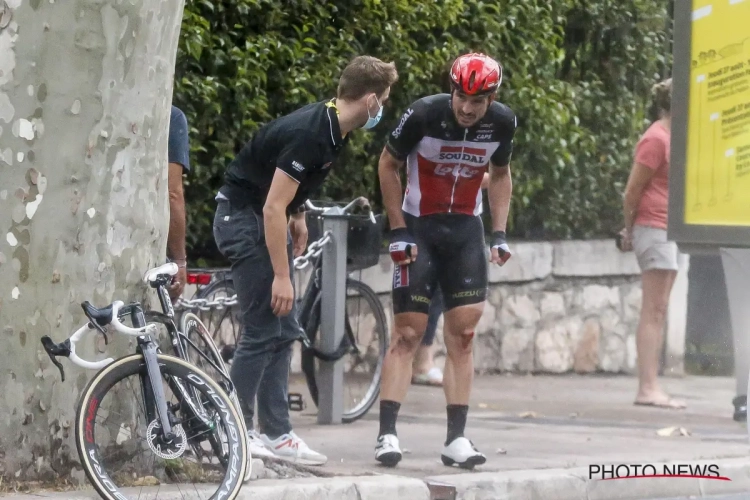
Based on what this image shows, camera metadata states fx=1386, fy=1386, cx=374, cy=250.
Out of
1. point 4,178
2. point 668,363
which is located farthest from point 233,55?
point 668,363

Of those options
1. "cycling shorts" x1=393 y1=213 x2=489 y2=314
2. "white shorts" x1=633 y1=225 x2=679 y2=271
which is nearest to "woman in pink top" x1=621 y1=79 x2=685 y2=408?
"white shorts" x1=633 y1=225 x2=679 y2=271

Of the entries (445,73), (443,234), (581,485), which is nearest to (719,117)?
(443,234)

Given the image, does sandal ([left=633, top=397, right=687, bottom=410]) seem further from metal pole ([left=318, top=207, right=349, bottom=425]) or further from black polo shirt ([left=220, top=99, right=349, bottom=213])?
black polo shirt ([left=220, top=99, right=349, bottom=213])

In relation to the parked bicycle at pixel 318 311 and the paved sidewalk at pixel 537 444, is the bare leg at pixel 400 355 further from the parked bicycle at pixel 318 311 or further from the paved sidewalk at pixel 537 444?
the parked bicycle at pixel 318 311

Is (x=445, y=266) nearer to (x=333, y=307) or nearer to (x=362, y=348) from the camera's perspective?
(x=333, y=307)

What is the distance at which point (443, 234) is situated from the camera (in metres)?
6.34

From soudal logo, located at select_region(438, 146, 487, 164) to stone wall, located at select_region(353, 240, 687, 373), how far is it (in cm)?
376

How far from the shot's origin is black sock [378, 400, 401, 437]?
6230 mm

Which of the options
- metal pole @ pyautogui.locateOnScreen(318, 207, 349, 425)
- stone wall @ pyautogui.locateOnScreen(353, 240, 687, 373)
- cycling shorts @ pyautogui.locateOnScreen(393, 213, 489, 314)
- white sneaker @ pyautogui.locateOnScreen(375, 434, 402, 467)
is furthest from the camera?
stone wall @ pyautogui.locateOnScreen(353, 240, 687, 373)

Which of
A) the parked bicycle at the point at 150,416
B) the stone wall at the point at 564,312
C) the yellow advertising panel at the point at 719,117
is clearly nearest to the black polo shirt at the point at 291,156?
the parked bicycle at the point at 150,416

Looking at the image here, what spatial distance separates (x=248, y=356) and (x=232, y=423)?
0.99 meters

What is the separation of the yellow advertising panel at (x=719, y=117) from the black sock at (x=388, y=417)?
1652 millimetres

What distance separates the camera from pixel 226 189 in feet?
20.3

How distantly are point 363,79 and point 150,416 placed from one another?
178 centimetres
